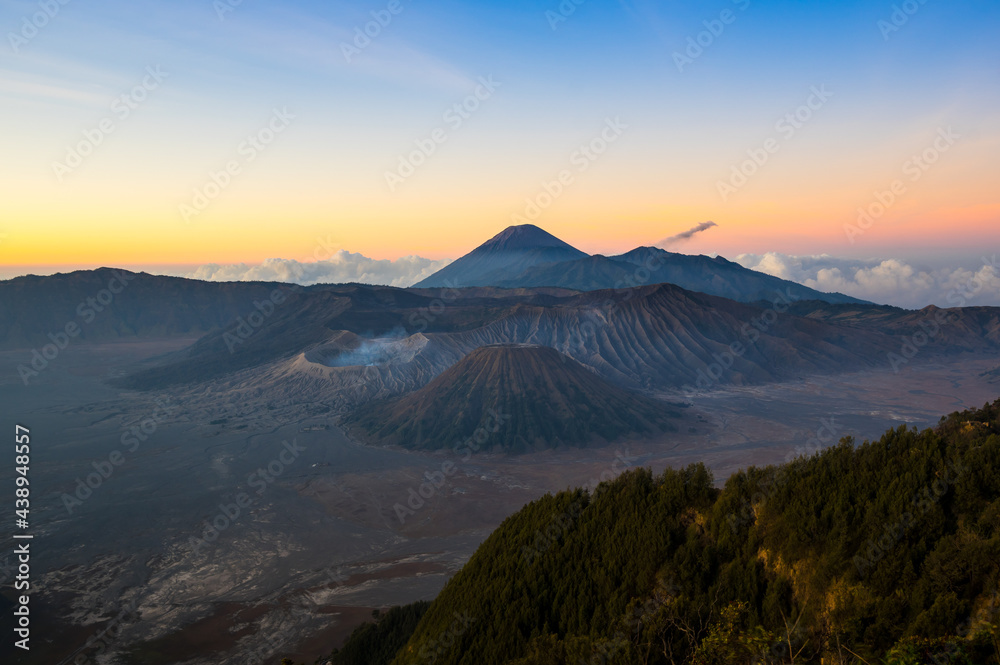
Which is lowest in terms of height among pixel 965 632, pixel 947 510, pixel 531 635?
pixel 531 635

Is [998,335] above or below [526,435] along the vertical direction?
above

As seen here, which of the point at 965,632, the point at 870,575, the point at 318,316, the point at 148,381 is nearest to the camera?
the point at 965,632

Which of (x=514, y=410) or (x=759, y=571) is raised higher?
(x=514, y=410)

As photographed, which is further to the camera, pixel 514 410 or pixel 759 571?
pixel 514 410

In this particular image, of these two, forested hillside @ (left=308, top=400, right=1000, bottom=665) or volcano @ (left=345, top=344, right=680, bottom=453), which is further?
volcano @ (left=345, top=344, right=680, bottom=453)

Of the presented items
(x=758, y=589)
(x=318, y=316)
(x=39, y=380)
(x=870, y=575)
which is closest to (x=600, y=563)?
(x=758, y=589)

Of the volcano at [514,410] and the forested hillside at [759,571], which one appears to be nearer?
the forested hillside at [759,571]

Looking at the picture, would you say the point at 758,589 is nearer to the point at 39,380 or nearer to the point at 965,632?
the point at 965,632

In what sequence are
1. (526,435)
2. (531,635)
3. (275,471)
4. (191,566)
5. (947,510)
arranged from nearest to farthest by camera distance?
(947,510), (531,635), (191,566), (275,471), (526,435)
